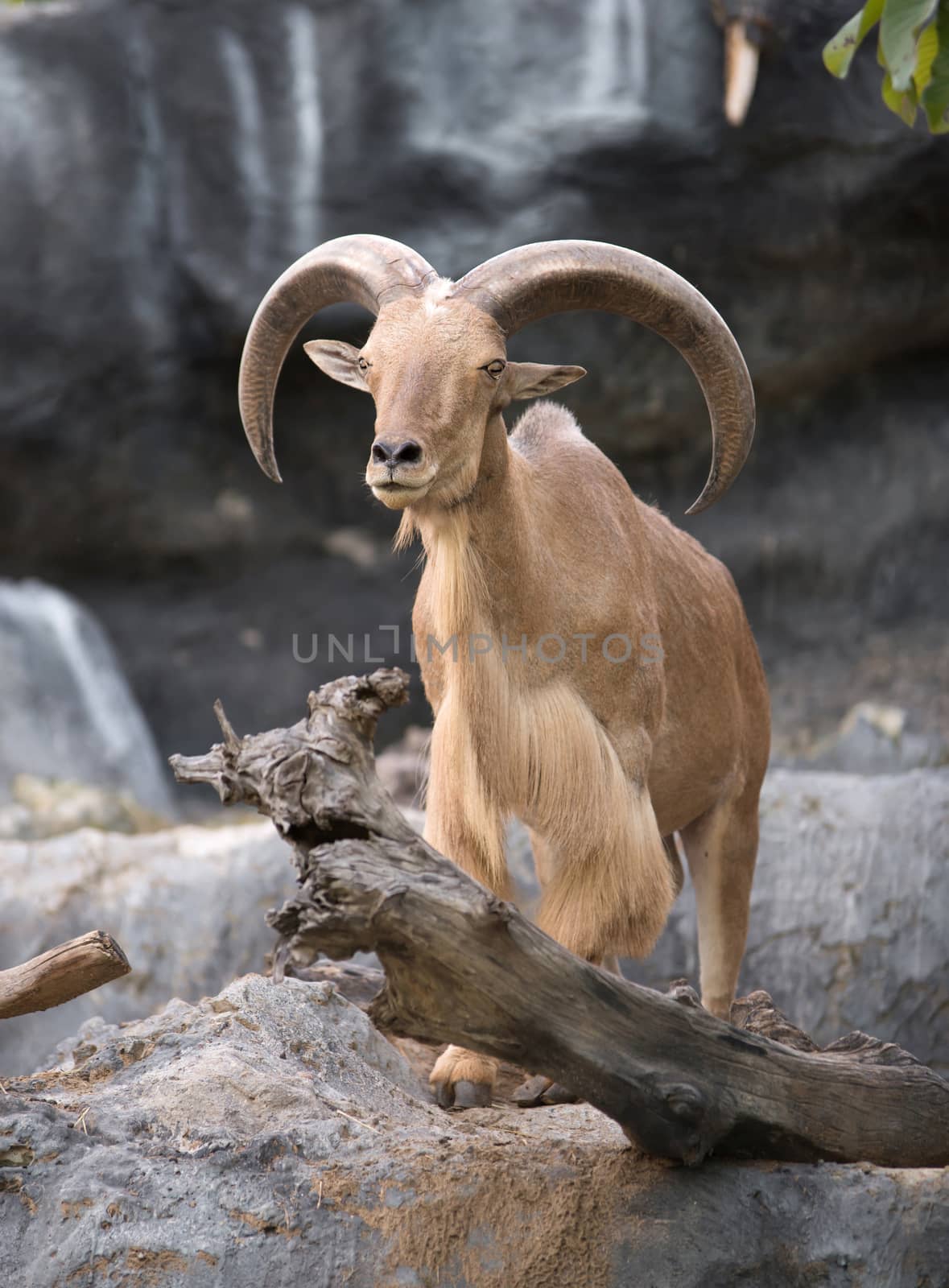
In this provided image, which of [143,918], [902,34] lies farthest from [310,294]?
[143,918]

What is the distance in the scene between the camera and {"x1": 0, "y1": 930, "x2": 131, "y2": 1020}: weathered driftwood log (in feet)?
10.7

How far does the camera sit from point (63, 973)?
330 cm

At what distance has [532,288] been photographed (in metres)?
4.48

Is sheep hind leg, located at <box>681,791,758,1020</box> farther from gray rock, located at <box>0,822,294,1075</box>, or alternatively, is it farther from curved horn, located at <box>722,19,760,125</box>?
curved horn, located at <box>722,19,760,125</box>

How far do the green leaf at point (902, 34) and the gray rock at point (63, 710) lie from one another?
30.2 ft

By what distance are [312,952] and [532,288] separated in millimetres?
2404

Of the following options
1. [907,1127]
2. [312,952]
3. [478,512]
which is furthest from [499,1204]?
[478,512]

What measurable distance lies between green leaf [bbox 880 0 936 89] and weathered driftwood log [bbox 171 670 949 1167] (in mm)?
2025

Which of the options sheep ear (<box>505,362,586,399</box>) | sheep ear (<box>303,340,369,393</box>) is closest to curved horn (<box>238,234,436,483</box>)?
sheep ear (<box>303,340,369,393</box>)

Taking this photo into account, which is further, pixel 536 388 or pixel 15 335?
pixel 15 335

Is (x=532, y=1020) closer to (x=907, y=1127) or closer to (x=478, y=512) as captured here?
(x=907, y=1127)

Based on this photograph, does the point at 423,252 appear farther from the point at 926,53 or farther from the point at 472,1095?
the point at 472,1095

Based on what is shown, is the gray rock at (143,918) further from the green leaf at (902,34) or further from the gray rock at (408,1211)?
the green leaf at (902,34)

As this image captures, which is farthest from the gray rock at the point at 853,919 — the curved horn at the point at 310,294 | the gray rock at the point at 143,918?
the curved horn at the point at 310,294
